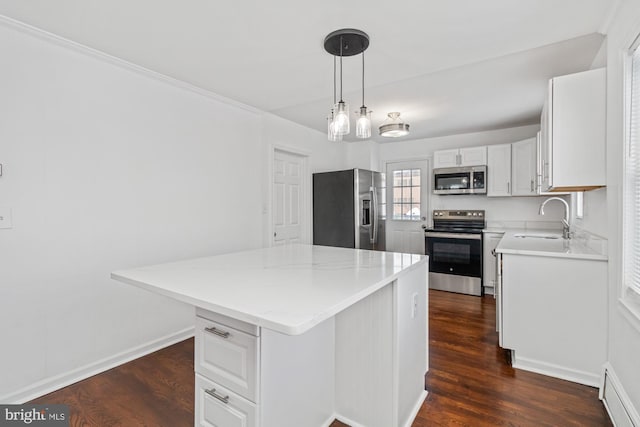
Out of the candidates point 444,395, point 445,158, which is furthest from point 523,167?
point 444,395

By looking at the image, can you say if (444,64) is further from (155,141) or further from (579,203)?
(155,141)

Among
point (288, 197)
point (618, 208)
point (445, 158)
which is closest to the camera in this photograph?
point (618, 208)

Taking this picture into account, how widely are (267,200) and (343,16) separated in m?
2.30

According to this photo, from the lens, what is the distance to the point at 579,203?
10.7 ft

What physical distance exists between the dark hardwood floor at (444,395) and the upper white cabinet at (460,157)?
2699mm

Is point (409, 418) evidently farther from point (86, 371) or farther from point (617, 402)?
point (86, 371)

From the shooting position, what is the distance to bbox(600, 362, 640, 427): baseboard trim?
1537mm

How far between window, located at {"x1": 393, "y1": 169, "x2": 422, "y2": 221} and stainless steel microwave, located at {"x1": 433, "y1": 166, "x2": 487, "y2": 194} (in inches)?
18.7

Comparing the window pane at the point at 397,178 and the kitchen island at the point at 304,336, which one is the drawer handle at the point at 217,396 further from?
the window pane at the point at 397,178

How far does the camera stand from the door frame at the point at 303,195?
151 inches

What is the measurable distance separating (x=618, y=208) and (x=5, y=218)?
3.56 metres

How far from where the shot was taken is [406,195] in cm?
537

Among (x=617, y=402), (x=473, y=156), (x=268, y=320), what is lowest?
(x=617, y=402)

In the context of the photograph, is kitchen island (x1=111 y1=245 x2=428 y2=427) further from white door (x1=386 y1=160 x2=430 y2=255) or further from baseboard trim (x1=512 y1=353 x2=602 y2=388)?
white door (x1=386 y1=160 x2=430 y2=255)
